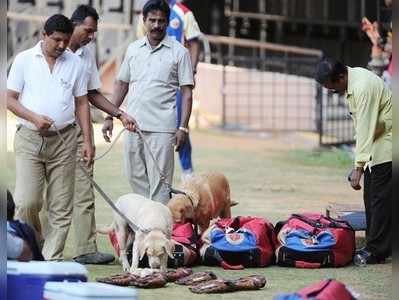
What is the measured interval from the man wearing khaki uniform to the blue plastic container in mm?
3459

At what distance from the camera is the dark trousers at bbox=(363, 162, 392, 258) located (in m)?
9.77

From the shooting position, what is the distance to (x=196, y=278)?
9.06 meters

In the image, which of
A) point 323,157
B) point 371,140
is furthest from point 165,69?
point 323,157

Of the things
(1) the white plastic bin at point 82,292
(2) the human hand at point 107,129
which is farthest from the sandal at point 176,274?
(1) the white plastic bin at point 82,292

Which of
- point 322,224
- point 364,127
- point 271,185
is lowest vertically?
point 271,185

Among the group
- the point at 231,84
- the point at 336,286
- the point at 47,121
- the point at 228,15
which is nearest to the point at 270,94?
the point at 231,84

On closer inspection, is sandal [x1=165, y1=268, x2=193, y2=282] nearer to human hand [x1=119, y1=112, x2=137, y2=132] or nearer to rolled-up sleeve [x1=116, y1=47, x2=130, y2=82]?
human hand [x1=119, y1=112, x2=137, y2=132]

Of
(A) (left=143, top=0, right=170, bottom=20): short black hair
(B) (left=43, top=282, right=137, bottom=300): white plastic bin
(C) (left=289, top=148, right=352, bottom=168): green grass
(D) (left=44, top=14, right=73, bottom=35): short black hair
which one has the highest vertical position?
(A) (left=143, top=0, right=170, bottom=20): short black hair

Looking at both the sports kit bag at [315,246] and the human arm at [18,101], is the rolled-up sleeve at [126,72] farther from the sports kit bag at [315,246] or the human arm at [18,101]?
the sports kit bag at [315,246]

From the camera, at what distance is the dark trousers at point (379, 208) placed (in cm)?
977

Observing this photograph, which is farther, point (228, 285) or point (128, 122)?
point (128, 122)

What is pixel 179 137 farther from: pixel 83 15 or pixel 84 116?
pixel 83 15

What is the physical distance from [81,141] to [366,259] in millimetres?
2483

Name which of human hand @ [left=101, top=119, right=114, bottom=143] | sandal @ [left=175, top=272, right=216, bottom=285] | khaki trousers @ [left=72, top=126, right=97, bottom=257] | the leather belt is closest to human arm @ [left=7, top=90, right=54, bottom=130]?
the leather belt
